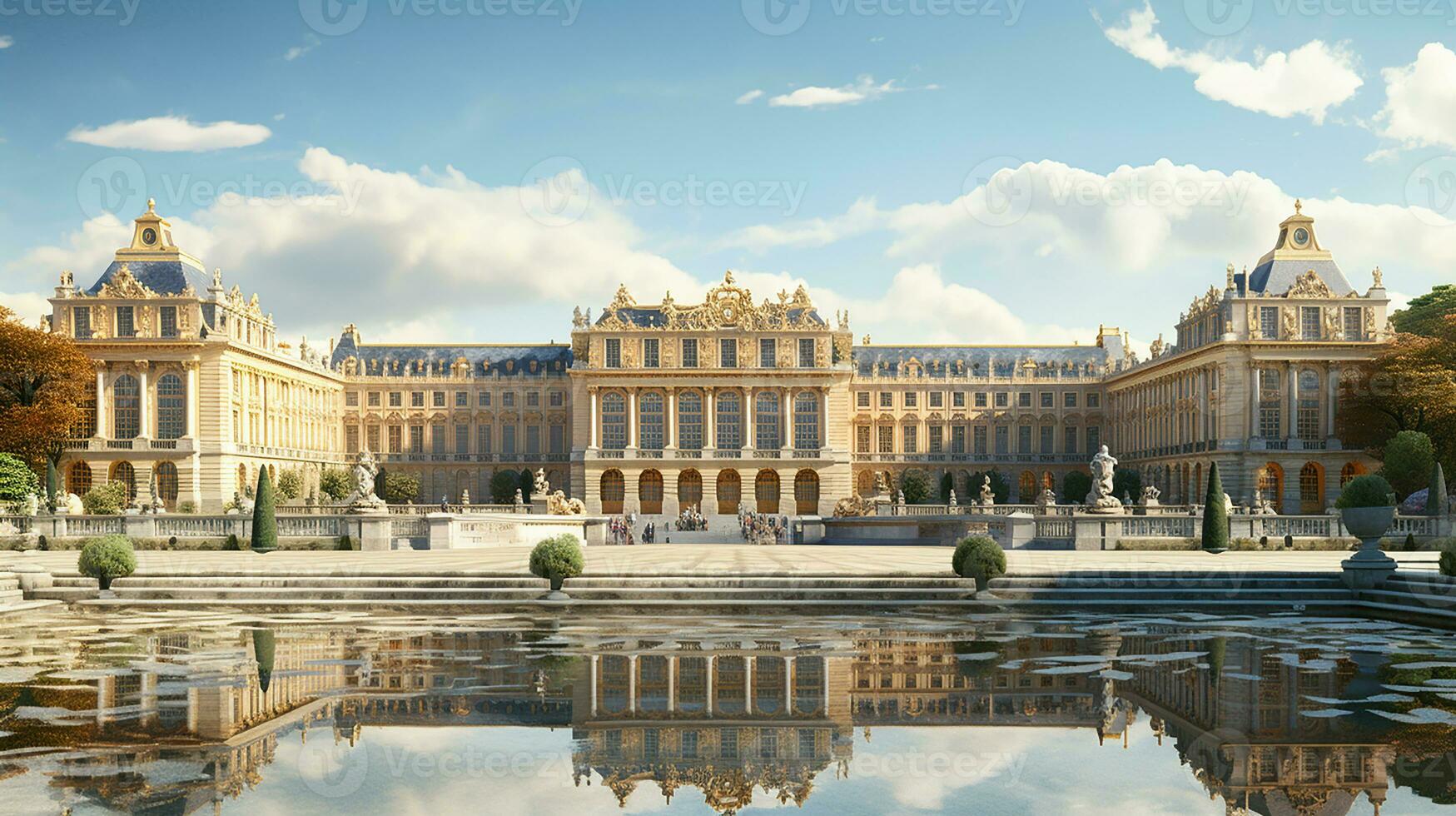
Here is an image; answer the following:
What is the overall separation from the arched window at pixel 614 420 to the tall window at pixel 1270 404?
41.3 m

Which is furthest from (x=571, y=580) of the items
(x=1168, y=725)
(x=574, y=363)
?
(x=574, y=363)

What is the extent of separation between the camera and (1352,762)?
31.8 feet

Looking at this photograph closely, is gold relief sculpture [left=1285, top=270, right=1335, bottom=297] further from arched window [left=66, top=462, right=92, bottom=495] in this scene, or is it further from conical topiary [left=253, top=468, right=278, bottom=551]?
arched window [left=66, top=462, right=92, bottom=495]

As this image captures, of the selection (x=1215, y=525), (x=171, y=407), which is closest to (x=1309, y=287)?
(x=1215, y=525)

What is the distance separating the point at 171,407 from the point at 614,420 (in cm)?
2864

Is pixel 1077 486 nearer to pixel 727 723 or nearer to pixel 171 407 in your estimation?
pixel 171 407

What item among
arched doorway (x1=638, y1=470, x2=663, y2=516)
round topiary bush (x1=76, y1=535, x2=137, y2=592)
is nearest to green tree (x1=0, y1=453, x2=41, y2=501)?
round topiary bush (x1=76, y1=535, x2=137, y2=592)

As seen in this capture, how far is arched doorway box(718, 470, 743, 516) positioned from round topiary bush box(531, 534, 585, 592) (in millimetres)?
64472

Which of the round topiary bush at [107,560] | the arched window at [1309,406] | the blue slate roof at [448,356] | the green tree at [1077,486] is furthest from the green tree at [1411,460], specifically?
the blue slate roof at [448,356]

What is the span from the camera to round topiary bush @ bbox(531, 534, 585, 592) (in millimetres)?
22547

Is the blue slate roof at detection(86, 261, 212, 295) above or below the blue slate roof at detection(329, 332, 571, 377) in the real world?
above

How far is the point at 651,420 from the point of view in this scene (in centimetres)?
8738

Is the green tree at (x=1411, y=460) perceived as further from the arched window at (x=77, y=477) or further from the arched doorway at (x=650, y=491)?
the arched window at (x=77, y=477)

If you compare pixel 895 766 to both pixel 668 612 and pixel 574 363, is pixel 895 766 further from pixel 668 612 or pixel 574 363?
pixel 574 363
